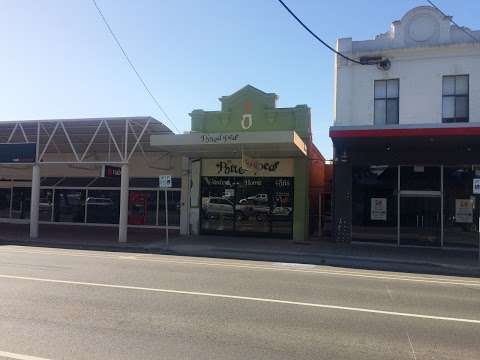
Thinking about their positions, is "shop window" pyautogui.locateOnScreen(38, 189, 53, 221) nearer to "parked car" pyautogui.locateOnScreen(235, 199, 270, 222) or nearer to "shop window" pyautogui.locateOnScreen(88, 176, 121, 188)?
"shop window" pyautogui.locateOnScreen(88, 176, 121, 188)

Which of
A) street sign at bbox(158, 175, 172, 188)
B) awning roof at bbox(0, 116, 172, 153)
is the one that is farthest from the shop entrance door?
awning roof at bbox(0, 116, 172, 153)

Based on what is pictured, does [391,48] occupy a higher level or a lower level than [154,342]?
higher

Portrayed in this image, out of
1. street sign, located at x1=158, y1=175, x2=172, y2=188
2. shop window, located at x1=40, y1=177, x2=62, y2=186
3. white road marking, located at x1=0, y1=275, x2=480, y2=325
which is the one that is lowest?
white road marking, located at x1=0, y1=275, x2=480, y2=325

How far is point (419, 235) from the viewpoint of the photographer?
788 inches

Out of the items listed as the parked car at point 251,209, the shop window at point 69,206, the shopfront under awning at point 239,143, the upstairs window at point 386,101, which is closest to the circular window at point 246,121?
the shopfront under awning at point 239,143

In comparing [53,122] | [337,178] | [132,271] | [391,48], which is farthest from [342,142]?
[53,122]

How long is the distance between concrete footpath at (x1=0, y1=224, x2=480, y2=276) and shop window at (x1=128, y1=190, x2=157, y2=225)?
3.27 meters

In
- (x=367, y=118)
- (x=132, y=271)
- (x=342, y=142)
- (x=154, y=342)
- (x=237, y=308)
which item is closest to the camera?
(x=154, y=342)

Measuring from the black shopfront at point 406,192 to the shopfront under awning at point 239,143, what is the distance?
5.99ft

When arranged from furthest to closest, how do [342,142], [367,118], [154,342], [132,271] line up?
1. [367,118]
2. [342,142]
3. [132,271]
4. [154,342]

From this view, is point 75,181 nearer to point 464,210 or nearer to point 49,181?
point 49,181

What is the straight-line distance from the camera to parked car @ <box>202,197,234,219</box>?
22812 mm

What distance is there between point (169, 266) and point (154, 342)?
724 centimetres

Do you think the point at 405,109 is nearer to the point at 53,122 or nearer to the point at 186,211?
the point at 186,211
